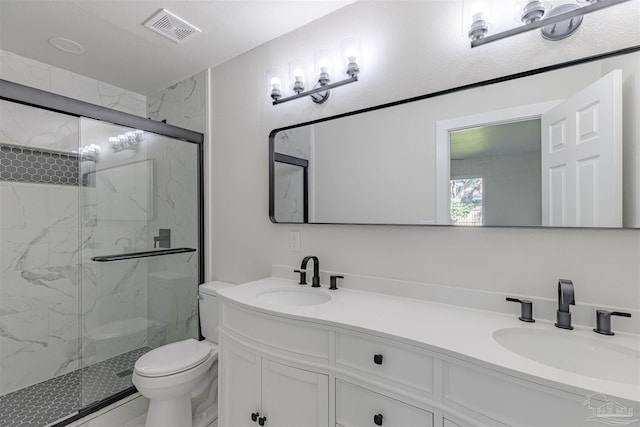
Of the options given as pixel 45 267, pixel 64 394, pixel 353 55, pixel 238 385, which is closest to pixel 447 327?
pixel 238 385

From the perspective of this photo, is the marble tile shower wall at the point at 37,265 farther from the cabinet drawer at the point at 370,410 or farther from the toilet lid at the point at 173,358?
the cabinet drawer at the point at 370,410

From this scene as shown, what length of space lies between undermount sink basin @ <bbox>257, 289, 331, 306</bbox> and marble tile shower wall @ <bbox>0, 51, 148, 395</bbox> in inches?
44.7

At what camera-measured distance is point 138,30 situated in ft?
5.98

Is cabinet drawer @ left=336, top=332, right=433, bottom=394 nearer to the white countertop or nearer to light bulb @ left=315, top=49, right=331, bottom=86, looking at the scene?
the white countertop

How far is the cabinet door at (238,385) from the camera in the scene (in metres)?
1.32

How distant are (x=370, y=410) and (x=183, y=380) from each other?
1.13 meters

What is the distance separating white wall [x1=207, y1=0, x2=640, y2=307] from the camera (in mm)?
1042

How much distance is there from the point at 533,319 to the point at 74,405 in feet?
8.30

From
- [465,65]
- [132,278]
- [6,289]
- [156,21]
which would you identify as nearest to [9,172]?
[6,289]

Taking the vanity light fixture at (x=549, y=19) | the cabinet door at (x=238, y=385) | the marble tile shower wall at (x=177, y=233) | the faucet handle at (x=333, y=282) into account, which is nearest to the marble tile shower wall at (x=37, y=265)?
the marble tile shower wall at (x=177, y=233)

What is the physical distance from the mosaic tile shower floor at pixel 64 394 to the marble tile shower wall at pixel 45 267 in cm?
11

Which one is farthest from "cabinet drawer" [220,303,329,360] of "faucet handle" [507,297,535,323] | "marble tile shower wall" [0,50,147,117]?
"marble tile shower wall" [0,50,147,117]

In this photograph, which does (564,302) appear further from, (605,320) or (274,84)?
(274,84)

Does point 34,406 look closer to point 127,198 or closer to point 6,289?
point 6,289
